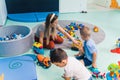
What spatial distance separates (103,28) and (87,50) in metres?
1.11

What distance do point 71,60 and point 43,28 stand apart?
2.82 feet

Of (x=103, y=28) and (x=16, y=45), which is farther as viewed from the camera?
(x=103, y=28)

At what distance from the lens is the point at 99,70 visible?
6.63 feet

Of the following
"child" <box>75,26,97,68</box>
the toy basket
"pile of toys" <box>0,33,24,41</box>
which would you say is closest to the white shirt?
"child" <box>75,26,97,68</box>

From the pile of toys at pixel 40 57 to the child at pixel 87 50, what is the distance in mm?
348

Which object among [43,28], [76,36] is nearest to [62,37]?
[76,36]

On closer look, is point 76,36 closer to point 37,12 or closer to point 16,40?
point 16,40

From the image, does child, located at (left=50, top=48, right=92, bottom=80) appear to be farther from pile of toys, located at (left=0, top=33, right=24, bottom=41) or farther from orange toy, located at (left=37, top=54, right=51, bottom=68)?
pile of toys, located at (left=0, top=33, right=24, bottom=41)

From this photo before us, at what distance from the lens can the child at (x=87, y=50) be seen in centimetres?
183

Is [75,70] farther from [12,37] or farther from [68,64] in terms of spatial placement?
[12,37]

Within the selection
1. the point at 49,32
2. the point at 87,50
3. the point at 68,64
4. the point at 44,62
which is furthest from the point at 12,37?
the point at 68,64

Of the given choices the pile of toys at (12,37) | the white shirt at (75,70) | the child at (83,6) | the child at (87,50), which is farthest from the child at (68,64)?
the child at (83,6)

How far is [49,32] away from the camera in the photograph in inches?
90.2

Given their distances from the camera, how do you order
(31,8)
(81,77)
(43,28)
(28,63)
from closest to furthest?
(81,77) → (28,63) → (43,28) → (31,8)
